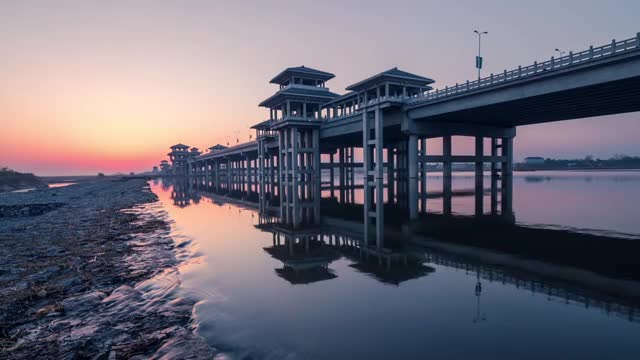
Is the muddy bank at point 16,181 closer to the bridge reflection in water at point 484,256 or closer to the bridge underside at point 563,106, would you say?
the bridge reflection in water at point 484,256

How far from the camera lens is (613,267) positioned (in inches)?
519

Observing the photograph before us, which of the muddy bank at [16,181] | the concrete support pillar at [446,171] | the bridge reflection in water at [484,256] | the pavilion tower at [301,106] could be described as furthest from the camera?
the muddy bank at [16,181]

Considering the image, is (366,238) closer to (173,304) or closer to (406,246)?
(406,246)

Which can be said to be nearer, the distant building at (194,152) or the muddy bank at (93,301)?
the muddy bank at (93,301)

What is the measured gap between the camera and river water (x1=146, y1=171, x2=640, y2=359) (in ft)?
24.0

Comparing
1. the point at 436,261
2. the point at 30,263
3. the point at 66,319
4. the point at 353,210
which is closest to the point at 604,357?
the point at 436,261

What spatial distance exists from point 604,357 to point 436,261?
8.23 m

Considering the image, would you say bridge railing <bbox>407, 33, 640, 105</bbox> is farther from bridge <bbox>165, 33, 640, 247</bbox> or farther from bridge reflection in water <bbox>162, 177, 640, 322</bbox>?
bridge reflection in water <bbox>162, 177, 640, 322</bbox>

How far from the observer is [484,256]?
615 inches

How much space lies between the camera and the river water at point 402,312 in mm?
7305

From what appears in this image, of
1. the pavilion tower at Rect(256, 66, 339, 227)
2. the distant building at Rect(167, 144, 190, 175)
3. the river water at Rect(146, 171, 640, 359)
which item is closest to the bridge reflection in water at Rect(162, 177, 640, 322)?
the river water at Rect(146, 171, 640, 359)

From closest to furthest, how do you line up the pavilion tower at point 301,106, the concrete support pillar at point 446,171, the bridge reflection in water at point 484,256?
the bridge reflection in water at point 484,256 → the concrete support pillar at point 446,171 → the pavilion tower at point 301,106

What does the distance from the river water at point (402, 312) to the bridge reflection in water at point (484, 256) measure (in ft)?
0.37

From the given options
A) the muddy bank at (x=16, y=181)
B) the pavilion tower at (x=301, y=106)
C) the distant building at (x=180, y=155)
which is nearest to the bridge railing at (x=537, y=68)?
the pavilion tower at (x=301, y=106)
